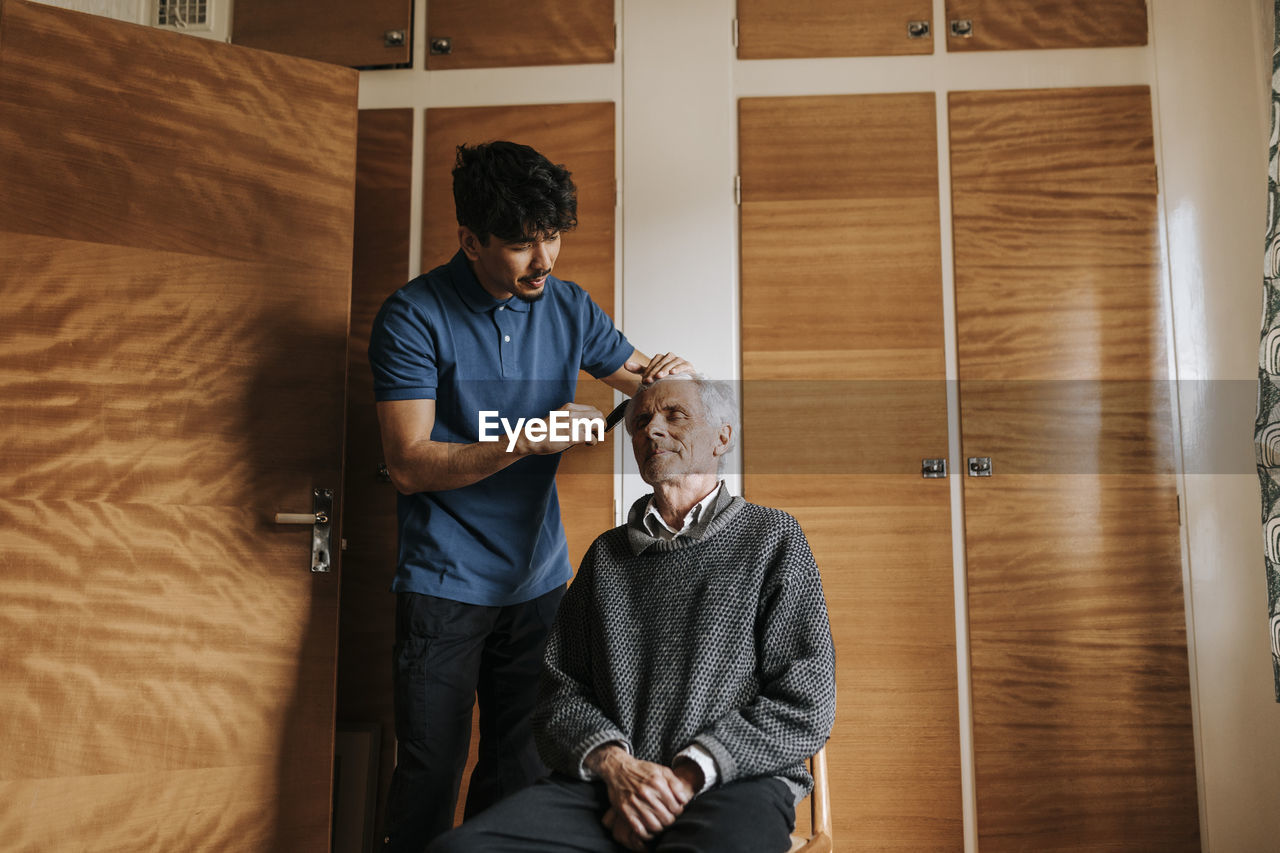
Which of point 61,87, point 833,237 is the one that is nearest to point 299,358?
point 61,87

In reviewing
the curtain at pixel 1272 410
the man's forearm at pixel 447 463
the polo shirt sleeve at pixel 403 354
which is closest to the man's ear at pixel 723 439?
the man's forearm at pixel 447 463

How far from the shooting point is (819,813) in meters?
1.50

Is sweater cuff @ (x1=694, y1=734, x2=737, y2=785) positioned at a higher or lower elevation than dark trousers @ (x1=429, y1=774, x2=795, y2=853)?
higher

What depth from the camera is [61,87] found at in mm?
1944

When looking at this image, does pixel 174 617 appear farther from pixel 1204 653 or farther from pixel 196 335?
pixel 1204 653

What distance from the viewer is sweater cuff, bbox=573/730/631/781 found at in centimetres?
138

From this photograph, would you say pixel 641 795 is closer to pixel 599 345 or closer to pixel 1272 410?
pixel 599 345

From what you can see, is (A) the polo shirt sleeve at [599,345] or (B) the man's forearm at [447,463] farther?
(A) the polo shirt sleeve at [599,345]

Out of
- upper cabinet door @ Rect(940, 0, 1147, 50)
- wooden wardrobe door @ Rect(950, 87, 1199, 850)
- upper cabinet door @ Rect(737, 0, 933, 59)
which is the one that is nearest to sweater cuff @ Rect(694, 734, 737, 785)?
wooden wardrobe door @ Rect(950, 87, 1199, 850)

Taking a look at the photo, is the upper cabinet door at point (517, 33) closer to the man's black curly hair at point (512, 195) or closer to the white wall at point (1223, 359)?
the man's black curly hair at point (512, 195)

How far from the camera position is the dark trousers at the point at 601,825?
124 cm

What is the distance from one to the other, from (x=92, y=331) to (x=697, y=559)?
1438 millimetres

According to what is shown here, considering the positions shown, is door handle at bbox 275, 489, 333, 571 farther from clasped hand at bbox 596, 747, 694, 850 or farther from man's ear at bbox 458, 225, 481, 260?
A: clasped hand at bbox 596, 747, 694, 850

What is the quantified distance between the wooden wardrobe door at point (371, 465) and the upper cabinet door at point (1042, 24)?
1.58 metres
